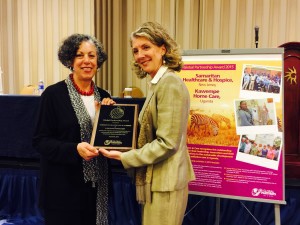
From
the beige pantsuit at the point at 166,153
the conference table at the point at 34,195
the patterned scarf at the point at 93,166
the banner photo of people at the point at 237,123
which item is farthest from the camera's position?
the conference table at the point at 34,195

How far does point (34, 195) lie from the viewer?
2.80 meters

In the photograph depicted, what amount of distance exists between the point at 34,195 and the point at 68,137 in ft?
5.01

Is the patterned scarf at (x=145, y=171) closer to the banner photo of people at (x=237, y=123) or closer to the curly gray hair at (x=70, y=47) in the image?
the curly gray hair at (x=70, y=47)

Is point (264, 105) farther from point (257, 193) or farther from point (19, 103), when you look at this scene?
point (19, 103)

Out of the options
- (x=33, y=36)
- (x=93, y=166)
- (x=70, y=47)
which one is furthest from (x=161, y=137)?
(x=33, y=36)

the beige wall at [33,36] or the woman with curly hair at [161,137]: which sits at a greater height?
the beige wall at [33,36]

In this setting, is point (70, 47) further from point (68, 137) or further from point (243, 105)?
point (243, 105)

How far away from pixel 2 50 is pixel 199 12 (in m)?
2.77

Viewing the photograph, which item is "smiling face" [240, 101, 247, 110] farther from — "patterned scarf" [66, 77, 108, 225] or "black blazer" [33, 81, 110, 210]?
"black blazer" [33, 81, 110, 210]

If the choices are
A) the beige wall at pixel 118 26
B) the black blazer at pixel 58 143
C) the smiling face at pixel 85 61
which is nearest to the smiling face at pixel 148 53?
the smiling face at pixel 85 61

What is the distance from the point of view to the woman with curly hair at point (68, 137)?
59.5 inches

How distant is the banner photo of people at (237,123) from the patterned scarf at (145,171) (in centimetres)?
73

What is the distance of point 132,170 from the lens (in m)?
1.41

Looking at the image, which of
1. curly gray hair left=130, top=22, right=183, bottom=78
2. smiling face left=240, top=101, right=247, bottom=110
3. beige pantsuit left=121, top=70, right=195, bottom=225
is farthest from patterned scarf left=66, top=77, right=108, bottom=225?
smiling face left=240, top=101, right=247, bottom=110
